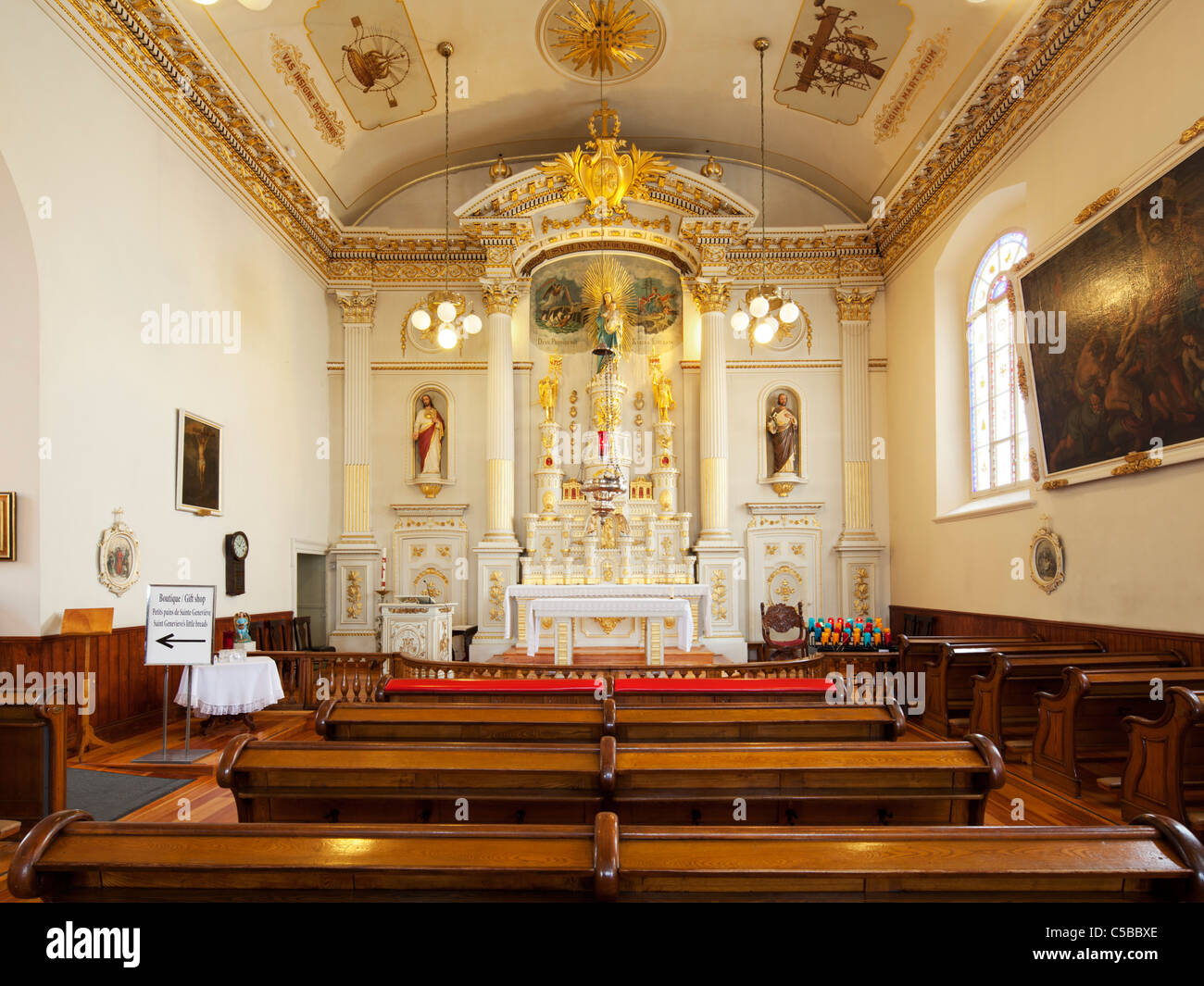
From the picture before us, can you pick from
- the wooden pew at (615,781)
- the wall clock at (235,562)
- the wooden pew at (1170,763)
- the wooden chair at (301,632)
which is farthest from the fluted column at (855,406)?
the wooden pew at (615,781)

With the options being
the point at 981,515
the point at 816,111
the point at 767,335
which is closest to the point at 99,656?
the point at 767,335

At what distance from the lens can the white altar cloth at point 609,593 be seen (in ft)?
35.9

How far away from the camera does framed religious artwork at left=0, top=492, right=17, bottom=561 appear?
6.57 metres

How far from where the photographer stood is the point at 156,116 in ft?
27.6

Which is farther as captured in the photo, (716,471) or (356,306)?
(356,306)

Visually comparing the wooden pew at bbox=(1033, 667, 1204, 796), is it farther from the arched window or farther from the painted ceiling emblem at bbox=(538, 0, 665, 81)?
the painted ceiling emblem at bbox=(538, 0, 665, 81)

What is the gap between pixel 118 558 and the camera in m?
7.68

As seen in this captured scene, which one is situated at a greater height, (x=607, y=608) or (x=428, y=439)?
(x=428, y=439)

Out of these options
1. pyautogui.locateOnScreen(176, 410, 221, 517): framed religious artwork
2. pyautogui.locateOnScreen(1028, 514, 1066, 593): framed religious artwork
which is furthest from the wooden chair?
pyautogui.locateOnScreen(1028, 514, 1066, 593): framed religious artwork

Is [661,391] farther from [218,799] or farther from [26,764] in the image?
[26,764]

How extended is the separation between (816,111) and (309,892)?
1237cm

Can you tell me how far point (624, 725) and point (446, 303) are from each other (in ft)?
22.7

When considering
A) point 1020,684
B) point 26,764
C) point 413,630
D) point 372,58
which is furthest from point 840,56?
point 26,764

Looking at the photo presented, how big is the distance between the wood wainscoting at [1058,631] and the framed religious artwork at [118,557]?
762 centimetres
